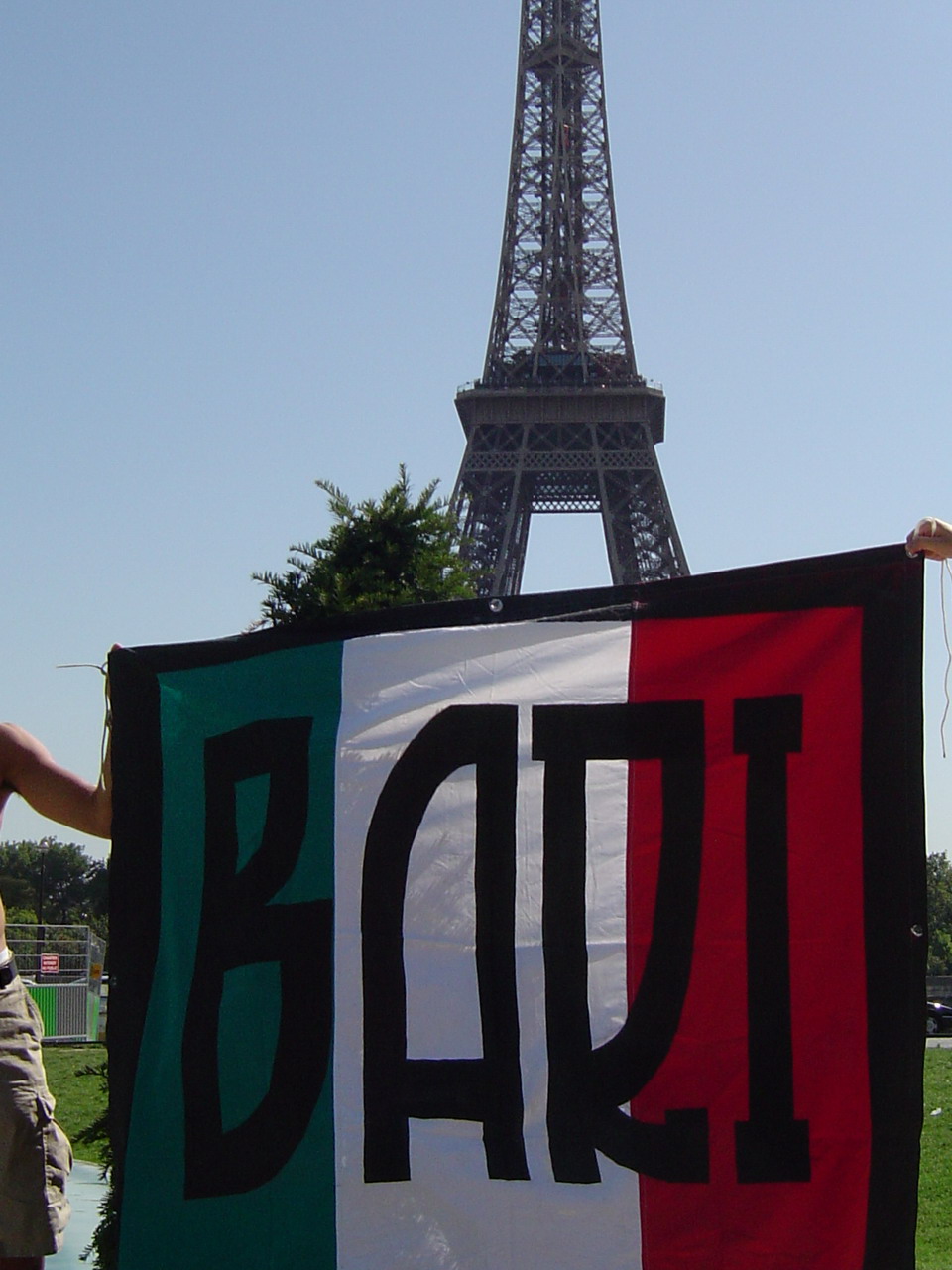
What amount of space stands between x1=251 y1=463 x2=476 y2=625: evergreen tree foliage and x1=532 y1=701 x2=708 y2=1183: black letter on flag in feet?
12.1

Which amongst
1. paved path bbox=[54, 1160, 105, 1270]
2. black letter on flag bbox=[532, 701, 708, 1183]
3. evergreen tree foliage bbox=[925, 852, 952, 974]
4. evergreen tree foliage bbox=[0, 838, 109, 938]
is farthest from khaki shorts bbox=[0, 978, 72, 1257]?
evergreen tree foliage bbox=[0, 838, 109, 938]

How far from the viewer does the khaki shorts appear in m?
3.77

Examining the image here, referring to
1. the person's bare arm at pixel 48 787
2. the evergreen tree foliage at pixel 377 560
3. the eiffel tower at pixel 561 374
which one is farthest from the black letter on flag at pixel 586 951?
the eiffel tower at pixel 561 374

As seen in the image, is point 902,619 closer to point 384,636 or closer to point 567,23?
point 384,636

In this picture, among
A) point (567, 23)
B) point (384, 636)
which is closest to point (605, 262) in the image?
point (567, 23)

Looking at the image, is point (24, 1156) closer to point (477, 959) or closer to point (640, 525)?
point (477, 959)

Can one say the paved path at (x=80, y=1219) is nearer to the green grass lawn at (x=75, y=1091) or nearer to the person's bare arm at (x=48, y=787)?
the green grass lawn at (x=75, y=1091)

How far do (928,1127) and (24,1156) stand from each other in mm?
11222

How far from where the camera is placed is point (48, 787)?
162 inches

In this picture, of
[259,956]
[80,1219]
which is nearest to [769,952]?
[259,956]

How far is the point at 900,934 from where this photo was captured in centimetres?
368

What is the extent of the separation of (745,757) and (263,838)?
1346 millimetres

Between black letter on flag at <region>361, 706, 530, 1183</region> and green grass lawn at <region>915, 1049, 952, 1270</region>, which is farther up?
black letter on flag at <region>361, 706, 530, 1183</region>

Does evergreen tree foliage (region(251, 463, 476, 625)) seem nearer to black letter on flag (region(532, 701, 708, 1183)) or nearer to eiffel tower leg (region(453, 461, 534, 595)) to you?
black letter on flag (region(532, 701, 708, 1183))
